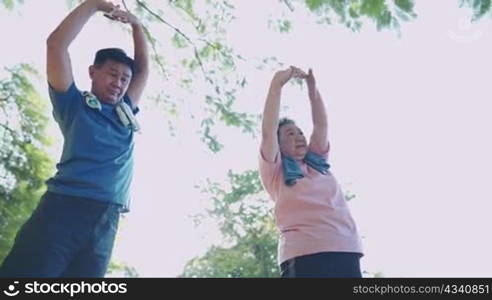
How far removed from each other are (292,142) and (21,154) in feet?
11.6

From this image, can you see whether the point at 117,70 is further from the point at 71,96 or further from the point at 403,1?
Result: the point at 403,1

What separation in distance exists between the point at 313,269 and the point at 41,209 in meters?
1.14

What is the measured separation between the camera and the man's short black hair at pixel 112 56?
2.39 meters

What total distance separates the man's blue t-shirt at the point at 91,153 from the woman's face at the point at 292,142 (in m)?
0.85

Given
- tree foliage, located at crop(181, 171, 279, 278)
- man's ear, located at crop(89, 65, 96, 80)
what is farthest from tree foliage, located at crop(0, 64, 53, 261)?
tree foliage, located at crop(181, 171, 279, 278)

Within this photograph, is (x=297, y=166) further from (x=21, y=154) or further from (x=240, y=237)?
(x=240, y=237)

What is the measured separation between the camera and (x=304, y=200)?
244 cm

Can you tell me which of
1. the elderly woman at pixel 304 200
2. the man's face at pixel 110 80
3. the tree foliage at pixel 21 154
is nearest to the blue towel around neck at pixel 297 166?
the elderly woman at pixel 304 200

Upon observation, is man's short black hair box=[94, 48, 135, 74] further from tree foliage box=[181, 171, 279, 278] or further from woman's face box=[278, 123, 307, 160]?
tree foliage box=[181, 171, 279, 278]

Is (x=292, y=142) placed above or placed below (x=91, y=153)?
above

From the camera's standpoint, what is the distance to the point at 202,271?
→ 13414 millimetres

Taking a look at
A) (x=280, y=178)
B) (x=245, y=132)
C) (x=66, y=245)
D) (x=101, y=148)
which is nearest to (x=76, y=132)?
(x=101, y=148)

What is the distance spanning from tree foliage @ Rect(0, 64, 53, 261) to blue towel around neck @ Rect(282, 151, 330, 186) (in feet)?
10.6

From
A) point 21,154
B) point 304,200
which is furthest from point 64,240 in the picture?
point 21,154
